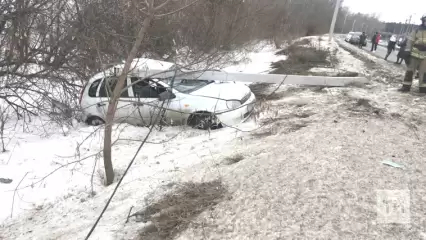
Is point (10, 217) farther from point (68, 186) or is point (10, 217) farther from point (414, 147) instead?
point (414, 147)

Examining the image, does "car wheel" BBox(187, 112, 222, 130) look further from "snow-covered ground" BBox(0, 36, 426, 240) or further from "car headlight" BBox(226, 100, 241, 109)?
"car headlight" BBox(226, 100, 241, 109)

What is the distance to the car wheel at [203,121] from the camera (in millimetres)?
6973

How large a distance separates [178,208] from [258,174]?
1120mm

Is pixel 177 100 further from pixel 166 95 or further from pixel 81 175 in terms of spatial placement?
pixel 81 175

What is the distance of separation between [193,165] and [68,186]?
199 centimetres

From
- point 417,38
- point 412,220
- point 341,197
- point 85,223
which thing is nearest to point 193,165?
point 85,223

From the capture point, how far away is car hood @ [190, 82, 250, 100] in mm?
7117

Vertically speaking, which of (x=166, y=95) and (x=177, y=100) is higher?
(x=166, y=95)

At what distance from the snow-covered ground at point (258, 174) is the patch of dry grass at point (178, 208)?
0.11m

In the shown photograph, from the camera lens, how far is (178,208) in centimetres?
367

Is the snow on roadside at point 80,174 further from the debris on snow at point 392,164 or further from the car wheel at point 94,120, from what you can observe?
the debris on snow at point 392,164

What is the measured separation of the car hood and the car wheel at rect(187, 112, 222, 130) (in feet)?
1.49

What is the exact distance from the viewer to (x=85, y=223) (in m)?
3.93

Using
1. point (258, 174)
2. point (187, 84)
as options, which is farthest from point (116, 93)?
point (187, 84)
